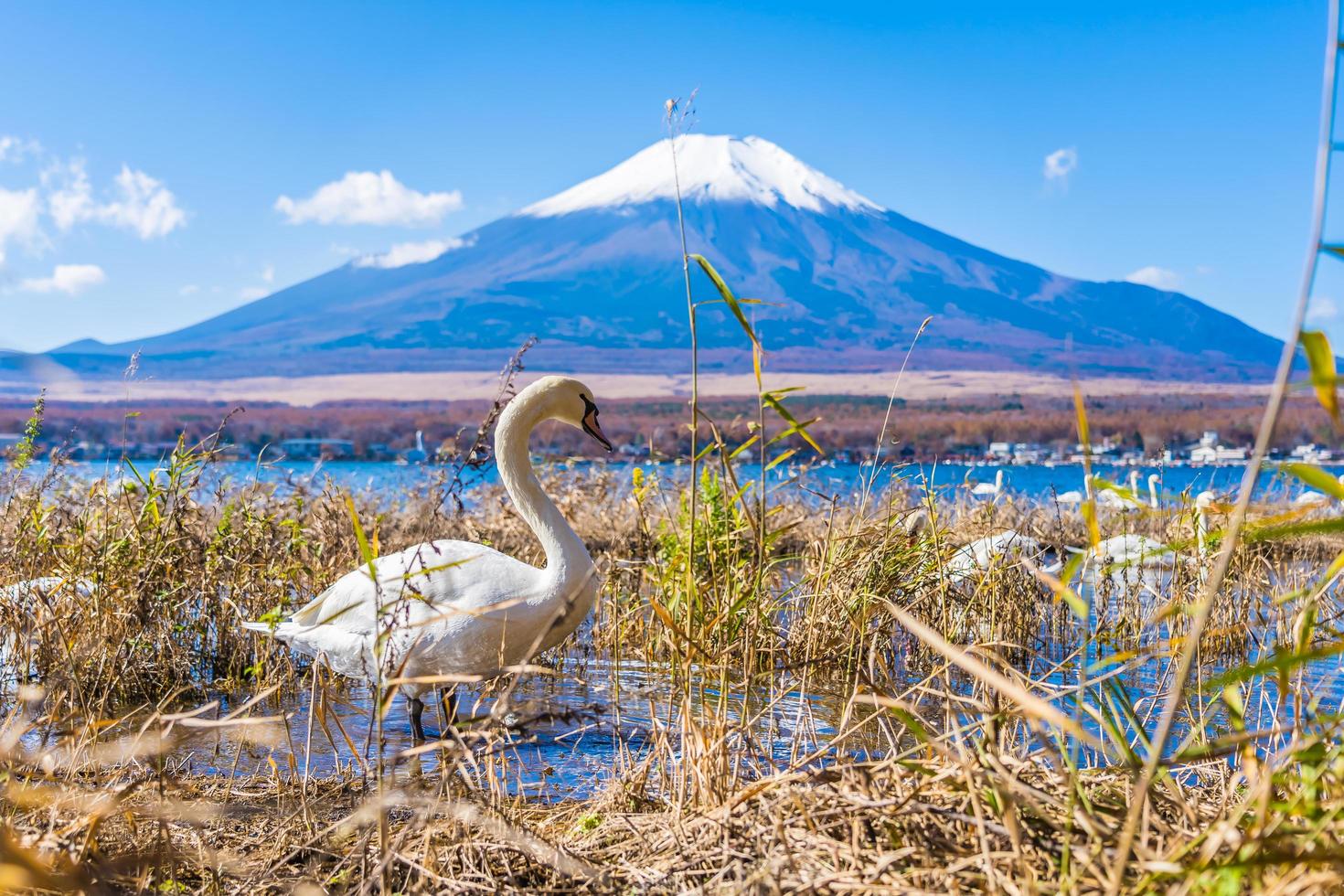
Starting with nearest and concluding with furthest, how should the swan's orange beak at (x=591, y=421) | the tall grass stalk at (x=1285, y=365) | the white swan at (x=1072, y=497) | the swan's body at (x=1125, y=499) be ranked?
the tall grass stalk at (x=1285, y=365) < the swan's body at (x=1125, y=499) < the swan's orange beak at (x=591, y=421) < the white swan at (x=1072, y=497)

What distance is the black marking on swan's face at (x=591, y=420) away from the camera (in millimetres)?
5699

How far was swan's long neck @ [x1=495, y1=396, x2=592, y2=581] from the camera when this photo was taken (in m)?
5.39

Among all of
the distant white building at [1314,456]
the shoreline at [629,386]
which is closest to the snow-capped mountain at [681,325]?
the shoreline at [629,386]

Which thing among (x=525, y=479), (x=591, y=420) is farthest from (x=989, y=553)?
(x=525, y=479)

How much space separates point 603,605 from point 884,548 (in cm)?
260

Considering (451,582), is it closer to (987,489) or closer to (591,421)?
(591,421)

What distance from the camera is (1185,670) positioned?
1.58 metres

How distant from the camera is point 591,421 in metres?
5.73

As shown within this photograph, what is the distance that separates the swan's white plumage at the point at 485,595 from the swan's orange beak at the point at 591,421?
1 centimetres

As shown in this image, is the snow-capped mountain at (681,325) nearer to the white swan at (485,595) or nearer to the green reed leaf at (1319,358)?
the white swan at (485,595)

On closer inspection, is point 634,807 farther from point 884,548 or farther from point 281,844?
point 884,548

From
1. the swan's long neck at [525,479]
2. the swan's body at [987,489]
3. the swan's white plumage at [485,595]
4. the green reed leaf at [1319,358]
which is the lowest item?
the swan's body at [987,489]

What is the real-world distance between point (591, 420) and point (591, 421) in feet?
0.05

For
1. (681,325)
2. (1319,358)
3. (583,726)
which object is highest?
(681,325)
